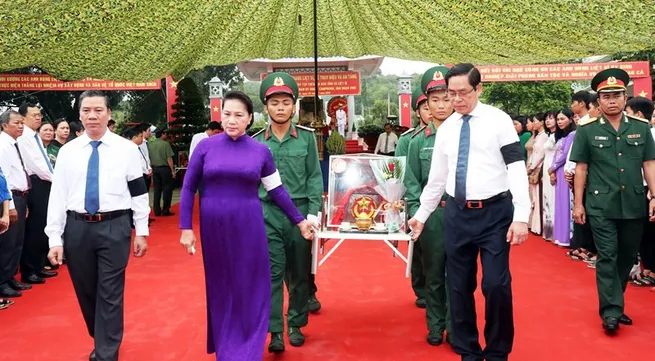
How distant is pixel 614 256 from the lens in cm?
353

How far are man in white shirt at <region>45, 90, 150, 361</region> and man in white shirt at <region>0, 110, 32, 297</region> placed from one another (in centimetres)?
197

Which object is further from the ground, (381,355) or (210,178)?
(210,178)

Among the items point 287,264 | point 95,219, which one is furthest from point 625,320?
point 95,219

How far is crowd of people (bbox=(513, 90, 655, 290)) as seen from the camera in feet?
15.2

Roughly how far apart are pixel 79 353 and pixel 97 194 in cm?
110

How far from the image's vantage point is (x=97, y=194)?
297 centimetres

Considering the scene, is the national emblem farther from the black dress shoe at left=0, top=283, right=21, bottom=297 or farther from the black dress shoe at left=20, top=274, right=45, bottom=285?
the black dress shoe at left=20, top=274, right=45, bottom=285

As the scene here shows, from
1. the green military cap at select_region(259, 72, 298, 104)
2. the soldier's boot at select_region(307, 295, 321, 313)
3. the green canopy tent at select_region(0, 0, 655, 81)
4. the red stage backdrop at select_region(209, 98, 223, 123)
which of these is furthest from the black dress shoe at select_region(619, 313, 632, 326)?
the red stage backdrop at select_region(209, 98, 223, 123)

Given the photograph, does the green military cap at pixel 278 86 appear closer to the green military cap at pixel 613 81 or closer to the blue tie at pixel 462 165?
the blue tie at pixel 462 165

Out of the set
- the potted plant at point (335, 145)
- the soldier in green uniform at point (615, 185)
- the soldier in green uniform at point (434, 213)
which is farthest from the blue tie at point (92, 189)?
the potted plant at point (335, 145)

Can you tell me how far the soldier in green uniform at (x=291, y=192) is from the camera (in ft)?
10.7

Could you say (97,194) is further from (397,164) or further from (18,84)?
(18,84)

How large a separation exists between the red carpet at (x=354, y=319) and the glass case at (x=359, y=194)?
763mm

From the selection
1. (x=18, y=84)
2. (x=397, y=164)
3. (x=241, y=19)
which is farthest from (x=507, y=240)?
(x=18, y=84)
